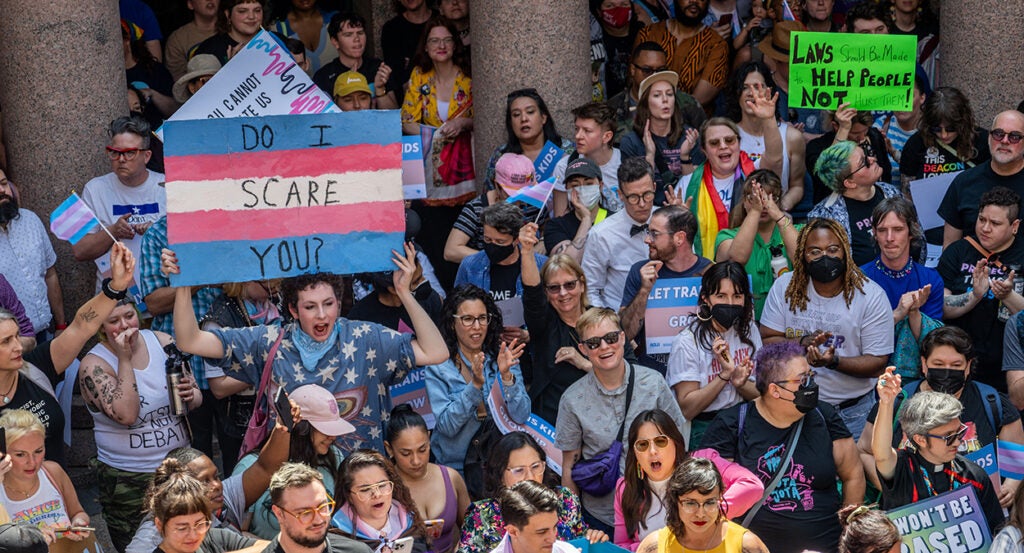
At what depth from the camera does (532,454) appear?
876cm

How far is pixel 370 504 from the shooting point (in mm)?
8375

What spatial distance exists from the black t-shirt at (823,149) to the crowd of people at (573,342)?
2 centimetres

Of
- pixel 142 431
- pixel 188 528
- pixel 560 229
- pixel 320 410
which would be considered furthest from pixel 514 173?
pixel 188 528

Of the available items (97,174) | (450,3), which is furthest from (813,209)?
(97,174)

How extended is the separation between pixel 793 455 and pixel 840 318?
140cm

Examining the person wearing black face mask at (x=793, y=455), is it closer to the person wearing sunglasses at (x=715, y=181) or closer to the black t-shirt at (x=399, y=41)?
the person wearing sunglasses at (x=715, y=181)

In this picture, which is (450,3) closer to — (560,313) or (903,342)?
(560,313)

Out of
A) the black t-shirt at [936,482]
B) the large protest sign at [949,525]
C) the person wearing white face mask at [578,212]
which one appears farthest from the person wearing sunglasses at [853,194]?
the large protest sign at [949,525]

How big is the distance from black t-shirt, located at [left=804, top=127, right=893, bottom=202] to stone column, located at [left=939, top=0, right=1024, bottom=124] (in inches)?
33.8

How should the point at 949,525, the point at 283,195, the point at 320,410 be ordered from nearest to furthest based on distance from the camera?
1. the point at 949,525
2. the point at 320,410
3. the point at 283,195

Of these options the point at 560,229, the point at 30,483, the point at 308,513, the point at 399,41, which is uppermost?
the point at 399,41

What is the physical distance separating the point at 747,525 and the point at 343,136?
3.10 meters

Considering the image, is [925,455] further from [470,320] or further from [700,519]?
[470,320]

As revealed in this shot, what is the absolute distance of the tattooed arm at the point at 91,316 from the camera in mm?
8859
